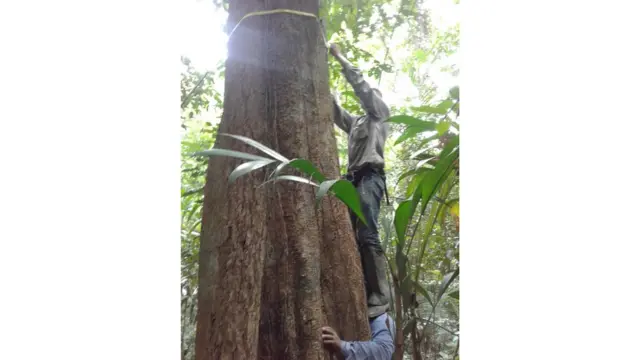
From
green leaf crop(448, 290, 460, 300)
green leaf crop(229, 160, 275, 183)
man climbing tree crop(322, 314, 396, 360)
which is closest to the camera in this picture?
green leaf crop(229, 160, 275, 183)

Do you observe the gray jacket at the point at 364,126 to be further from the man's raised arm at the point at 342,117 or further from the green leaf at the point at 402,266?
the green leaf at the point at 402,266

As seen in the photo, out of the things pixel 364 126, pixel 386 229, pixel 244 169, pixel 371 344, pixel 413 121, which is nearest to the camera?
pixel 244 169

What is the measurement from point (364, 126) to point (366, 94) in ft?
0.39

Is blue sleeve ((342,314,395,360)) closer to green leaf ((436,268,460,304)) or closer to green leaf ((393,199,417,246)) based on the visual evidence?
green leaf ((436,268,460,304))

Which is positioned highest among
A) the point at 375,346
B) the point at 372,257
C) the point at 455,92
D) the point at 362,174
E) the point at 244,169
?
the point at 455,92

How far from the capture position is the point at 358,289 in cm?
142

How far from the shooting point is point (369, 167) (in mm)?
1590

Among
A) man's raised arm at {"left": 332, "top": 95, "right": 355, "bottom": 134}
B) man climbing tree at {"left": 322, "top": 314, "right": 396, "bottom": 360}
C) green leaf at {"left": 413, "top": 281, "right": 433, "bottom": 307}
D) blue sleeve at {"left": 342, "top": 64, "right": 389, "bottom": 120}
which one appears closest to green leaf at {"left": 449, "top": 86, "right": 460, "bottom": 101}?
blue sleeve at {"left": 342, "top": 64, "right": 389, "bottom": 120}

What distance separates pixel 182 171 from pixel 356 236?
556 millimetres

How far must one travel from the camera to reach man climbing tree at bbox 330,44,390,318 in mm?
1475

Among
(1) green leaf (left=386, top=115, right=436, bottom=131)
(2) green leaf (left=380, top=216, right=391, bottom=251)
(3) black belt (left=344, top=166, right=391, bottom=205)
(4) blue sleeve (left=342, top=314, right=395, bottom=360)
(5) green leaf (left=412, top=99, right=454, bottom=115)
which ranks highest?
(5) green leaf (left=412, top=99, right=454, bottom=115)

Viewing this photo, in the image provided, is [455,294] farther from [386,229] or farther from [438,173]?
[438,173]

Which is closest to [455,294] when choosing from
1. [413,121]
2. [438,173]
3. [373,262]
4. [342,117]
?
[373,262]
